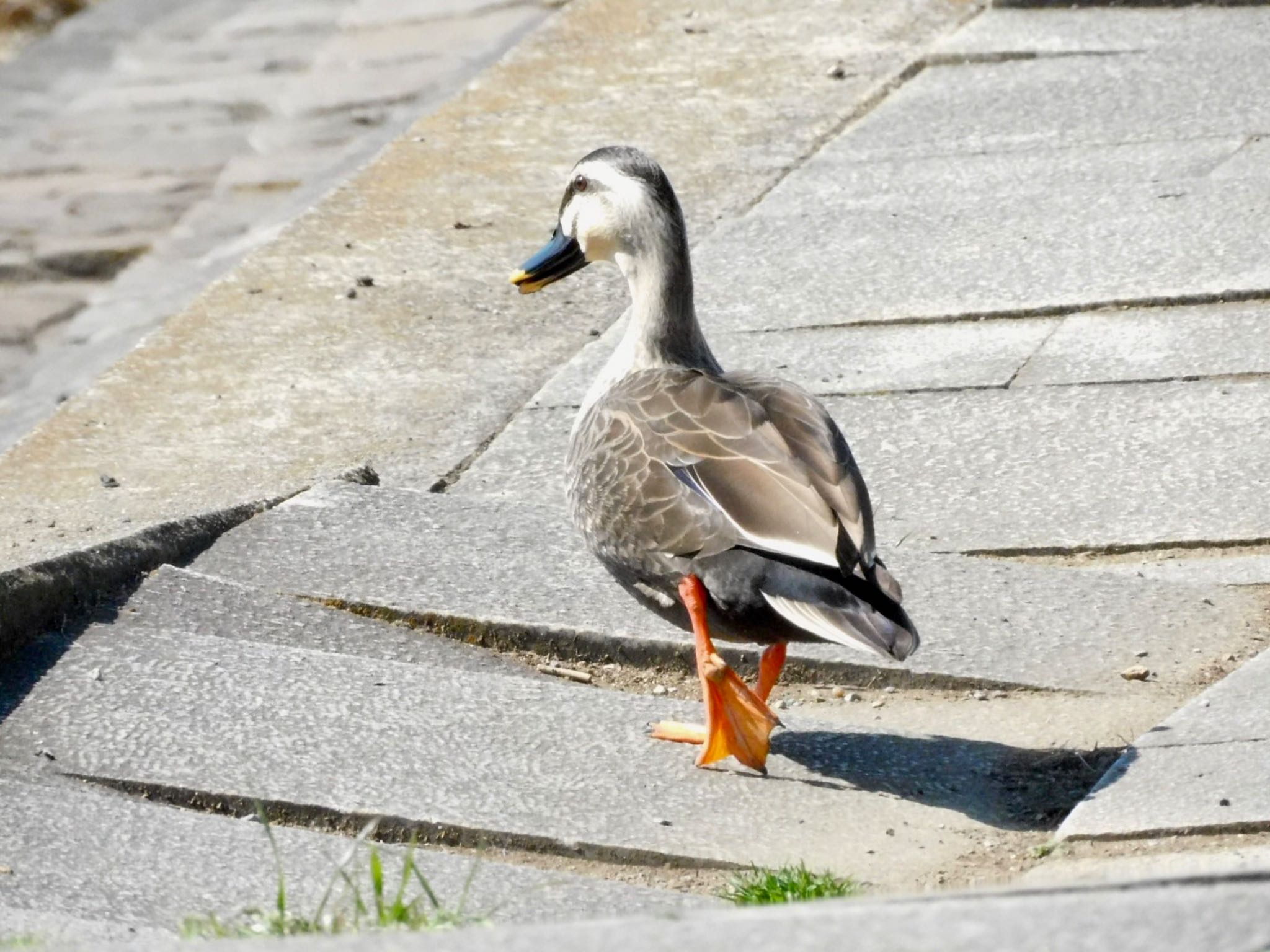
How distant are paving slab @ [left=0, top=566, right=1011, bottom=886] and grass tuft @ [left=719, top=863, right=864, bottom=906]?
0.16 meters

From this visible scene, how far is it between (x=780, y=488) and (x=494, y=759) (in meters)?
0.74

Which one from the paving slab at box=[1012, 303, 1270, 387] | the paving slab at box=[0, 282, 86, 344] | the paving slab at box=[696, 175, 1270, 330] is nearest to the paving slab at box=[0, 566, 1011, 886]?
the paving slab at box=[1012, 303, 1270, 387]

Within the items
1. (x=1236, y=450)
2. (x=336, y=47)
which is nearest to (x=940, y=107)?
(x=1236, y=450)

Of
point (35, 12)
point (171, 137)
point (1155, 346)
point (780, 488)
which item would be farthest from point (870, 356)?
point (35, 12)

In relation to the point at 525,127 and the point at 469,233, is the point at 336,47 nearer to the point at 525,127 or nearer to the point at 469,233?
the point at 525,127


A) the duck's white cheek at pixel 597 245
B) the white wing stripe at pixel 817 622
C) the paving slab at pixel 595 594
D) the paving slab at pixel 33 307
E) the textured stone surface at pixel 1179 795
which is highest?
the duck's white cheek at pixel 597 245

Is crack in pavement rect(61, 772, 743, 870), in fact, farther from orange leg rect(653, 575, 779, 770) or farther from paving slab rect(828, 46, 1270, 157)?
paving slab rect(828, 46, 1270, 157)

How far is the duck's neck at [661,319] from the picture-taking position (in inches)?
172

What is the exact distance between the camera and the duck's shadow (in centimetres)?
362

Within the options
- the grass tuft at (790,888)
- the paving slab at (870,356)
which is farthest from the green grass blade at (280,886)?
the paving slab at (870,356)

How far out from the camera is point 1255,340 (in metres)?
5.52

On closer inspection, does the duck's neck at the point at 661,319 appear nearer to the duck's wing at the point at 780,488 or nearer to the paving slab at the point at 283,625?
the duck's wing at the point at 780,488

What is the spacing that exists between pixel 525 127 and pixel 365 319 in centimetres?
207

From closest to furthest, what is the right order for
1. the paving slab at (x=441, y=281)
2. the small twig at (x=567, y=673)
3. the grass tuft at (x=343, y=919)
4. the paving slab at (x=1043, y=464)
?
1. the grass tuft at (x=343, y=919)
2. the small twig at (x=567, y=673)
3. the paving slab at (x=1043, y=464)
4. the paving slab at (x=441, y=281)
